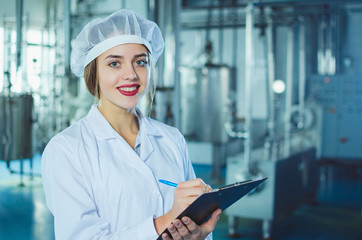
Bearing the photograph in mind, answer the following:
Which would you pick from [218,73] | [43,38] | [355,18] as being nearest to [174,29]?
[43,38]

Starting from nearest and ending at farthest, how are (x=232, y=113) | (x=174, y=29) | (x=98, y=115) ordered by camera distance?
1. (x=98, y=115)
2. (x=174, y=29)
3. (x=232, y=113)

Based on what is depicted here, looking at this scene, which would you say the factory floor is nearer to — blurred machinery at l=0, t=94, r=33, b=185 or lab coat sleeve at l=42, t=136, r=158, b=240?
blurred machinery at l=0, t=94, r=33, b=185

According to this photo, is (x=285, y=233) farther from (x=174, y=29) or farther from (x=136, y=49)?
(x=136, y=49)

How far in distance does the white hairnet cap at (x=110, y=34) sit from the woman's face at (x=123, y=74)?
2cm

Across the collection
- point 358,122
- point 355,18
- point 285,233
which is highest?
point 355,18

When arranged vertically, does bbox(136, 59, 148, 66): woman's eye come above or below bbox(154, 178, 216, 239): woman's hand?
above

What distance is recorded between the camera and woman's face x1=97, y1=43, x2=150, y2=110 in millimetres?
1100

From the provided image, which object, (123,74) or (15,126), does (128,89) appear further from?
(15,126)

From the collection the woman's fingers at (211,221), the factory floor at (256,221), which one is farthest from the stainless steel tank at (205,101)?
the woman's fingers at (211,221)

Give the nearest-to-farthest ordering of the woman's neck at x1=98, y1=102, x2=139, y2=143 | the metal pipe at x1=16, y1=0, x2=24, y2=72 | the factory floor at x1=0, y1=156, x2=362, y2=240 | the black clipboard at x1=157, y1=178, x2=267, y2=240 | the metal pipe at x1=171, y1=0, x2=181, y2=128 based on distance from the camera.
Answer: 1. the black clipboard at x1=157, y1=178, x2=267, y2=240
2. the woman's neck at x1=98, y1=102, x2=139, y2=143
3. the metal pipe at x1=16, y1=0, x2=24, y2=72
4. the metal pipe at x1=171, y1=0, x2=181, y2=128
5. the factory floor at x1=0, y1=156, x2=362, y2=240

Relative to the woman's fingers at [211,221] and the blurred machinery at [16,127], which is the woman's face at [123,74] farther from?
the blurred machinery at [16,127]

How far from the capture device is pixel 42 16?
3535 millimetres

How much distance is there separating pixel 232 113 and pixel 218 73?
1685 mm

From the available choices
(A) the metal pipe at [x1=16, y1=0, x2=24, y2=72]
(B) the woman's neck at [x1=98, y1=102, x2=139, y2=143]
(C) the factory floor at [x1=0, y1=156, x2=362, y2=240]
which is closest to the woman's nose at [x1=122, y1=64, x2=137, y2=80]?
(B) the woman's neck at [x1=98, y1=102, x2=139, y2=143]
